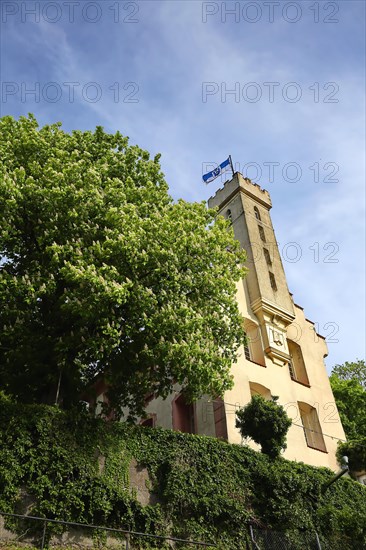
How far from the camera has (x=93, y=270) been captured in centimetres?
1741

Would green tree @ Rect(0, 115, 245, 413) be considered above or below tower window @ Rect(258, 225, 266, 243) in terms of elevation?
below

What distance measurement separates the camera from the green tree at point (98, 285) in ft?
59.1

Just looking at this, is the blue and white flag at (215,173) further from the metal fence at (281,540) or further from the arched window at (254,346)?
the metal fence at (281,540)

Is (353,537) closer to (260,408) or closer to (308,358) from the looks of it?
(260,408)

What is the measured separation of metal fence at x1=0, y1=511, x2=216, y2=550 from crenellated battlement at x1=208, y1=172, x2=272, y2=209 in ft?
83.5

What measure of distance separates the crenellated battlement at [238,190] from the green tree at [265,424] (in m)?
18.8

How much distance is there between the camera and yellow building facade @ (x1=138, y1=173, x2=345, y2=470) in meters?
26.6

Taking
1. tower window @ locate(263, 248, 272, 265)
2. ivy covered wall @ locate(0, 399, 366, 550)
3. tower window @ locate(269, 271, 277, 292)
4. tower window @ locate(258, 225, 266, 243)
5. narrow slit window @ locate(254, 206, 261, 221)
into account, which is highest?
narrow slit window @ locate(254, 206, 261, 221)

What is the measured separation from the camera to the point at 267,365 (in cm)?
2942

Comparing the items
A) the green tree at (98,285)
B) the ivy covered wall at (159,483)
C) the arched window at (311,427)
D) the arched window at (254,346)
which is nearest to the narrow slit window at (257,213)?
the arched window at (254,346)

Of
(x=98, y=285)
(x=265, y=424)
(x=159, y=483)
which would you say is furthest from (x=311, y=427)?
(x=98, y=285)

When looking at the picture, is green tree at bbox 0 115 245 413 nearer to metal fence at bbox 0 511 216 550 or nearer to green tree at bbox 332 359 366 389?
metal fence at bbox 0 511 216 550

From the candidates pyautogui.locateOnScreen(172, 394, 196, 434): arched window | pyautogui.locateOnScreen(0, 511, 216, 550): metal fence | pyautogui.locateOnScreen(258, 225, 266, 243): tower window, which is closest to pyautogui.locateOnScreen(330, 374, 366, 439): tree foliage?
pyautogui.locateOnScreen(258, 225, 266, 243): tower window

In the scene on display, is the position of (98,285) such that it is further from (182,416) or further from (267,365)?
A: (267,365)
